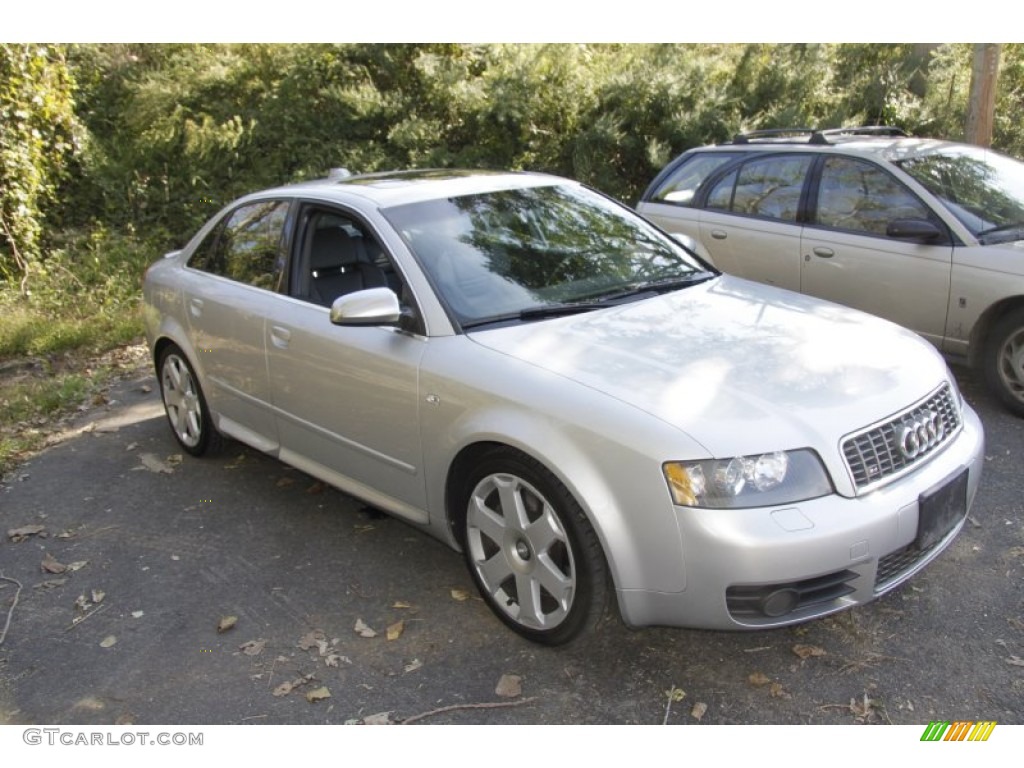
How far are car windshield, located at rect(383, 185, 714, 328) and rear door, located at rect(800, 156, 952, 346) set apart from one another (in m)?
1.80

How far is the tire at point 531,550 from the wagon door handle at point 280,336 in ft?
4.37

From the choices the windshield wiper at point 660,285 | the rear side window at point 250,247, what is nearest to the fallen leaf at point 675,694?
the windshield wiper at point 660,285

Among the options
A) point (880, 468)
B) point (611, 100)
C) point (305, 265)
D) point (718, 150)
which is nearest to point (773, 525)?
point (880, 468)

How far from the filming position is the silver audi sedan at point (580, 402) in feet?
9.75

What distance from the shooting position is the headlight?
2.93 m

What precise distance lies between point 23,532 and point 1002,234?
5667mm

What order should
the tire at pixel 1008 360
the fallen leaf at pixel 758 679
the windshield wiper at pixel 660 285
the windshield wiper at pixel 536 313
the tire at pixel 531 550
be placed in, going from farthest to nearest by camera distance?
the tire at pixel 1008 360, the windshield wiper at pixel 660 285, the windshield wiper at pixel 536 313, the fallen leaf at pixel 758 679, the tire at pixel 531 550

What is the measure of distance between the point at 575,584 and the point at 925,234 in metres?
3.54

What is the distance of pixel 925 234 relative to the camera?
552 centimetres

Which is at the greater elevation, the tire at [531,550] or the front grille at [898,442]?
Result: the front grille at [898,442]

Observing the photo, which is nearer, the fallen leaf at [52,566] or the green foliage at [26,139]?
the fallen leaf at [52,566]

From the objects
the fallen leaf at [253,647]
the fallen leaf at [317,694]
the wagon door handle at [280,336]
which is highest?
the wagon door handle at [280,336]

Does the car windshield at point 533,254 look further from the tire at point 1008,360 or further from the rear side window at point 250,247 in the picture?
the tire at point 1008,360

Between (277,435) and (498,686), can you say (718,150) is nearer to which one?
(277,435)
